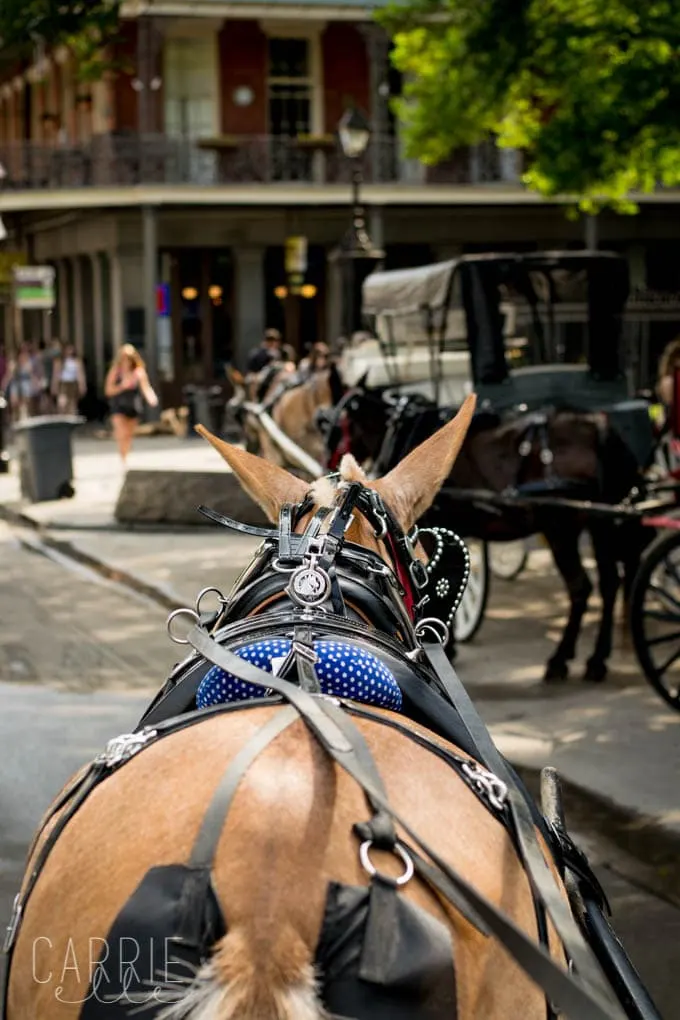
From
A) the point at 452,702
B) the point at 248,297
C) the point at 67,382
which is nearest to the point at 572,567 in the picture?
the point at 452,702

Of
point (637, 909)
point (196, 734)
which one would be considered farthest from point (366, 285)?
point (196, 734)

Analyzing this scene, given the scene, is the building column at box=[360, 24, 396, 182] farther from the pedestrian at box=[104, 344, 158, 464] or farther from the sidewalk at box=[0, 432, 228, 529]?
the pedestrian at box=[104, 344, 158, 464]

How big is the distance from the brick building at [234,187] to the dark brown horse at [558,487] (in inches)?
866

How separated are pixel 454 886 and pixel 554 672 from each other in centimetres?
628

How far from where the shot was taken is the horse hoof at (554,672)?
8.37 metres

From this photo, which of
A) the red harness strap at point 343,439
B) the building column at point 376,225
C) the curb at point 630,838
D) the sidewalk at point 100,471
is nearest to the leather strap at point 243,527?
the curb at point 630,838

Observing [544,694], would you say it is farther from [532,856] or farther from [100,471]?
[100,471]

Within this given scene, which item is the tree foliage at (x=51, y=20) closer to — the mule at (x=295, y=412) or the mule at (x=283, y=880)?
the mule at (x=295, y=412)

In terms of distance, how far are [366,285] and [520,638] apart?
203 inches

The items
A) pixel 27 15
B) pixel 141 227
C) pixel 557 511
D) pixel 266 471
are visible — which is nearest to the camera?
pixel 266 471

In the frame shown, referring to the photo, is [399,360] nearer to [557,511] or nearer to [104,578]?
[104,578]

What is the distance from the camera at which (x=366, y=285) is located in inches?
543

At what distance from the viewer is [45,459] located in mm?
18078

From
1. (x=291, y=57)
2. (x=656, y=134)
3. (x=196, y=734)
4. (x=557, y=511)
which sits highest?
(x=291, y=57)
